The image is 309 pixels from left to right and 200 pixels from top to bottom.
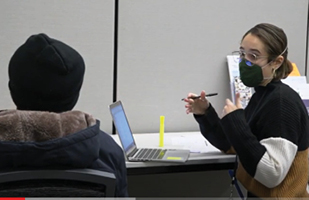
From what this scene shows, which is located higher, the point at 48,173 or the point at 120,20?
the point at 120,20

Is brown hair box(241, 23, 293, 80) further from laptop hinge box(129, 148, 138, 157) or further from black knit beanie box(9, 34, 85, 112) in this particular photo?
black knit beanie box(9, 34, 85, 112)

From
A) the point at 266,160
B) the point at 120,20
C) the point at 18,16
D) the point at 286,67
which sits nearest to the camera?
the point at 266,160

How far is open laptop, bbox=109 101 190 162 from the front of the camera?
1533 mm

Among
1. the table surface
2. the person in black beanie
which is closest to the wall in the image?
the table surface

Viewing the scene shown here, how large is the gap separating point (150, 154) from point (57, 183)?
2.62 feet

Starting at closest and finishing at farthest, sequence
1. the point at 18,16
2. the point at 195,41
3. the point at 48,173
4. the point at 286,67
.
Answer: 1. the point at 48,173
2. the point at 286,67
3. the point at 18,16
4. the point at 195,41

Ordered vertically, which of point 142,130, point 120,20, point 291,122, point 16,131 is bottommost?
point 142,130

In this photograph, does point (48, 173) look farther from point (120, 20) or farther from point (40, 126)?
point (120, 20)

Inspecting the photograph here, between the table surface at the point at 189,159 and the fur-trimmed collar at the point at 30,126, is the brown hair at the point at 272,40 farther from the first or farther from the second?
the fur-trimmed collar at the point at 30,126

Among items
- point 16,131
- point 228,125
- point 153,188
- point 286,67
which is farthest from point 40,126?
point 153,188

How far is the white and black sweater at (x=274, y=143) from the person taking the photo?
4.31 feet

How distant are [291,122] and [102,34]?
1066 millimetres

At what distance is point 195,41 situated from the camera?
2.15m

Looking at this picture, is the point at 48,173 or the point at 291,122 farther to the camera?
the point at 291,122
